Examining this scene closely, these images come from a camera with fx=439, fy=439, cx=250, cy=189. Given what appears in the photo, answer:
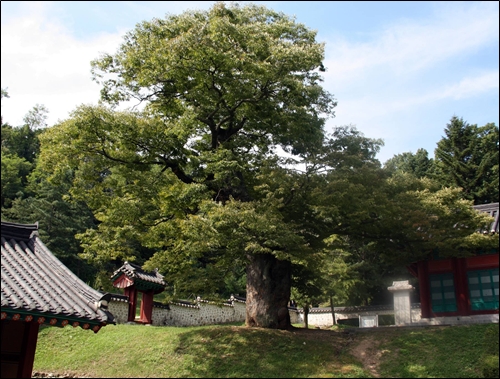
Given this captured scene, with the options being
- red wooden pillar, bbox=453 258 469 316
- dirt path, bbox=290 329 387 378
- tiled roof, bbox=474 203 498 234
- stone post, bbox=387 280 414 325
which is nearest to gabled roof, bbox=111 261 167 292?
dirt path, bbox=290 329 387 378

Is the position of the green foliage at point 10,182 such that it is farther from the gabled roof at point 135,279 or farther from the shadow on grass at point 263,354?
the shadow on grass at point 263,354

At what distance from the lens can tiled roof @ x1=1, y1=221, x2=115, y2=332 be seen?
291 inches

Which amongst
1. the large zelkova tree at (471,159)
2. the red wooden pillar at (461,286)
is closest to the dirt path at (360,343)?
the red wooden pillar at (461,286)

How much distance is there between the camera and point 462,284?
1897 cm

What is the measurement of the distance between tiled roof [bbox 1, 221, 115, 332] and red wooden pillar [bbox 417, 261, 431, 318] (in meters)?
16.1

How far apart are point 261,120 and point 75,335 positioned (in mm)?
11571

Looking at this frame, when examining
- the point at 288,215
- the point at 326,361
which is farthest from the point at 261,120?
the point at 326,361

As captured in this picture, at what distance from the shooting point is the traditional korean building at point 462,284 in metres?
18.3

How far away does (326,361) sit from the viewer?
1376 centimetres

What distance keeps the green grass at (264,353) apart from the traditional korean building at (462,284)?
12.5 feet

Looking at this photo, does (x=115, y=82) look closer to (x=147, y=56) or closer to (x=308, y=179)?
(x=147, y=56)

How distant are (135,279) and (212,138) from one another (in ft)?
27.9

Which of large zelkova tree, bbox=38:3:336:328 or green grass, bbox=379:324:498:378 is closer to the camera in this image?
green grass, bbox=379:324:498:378

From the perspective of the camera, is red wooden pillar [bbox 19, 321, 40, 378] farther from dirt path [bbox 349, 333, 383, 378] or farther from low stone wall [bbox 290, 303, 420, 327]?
low stone wall [bbox 290, 303, 420, 327]
